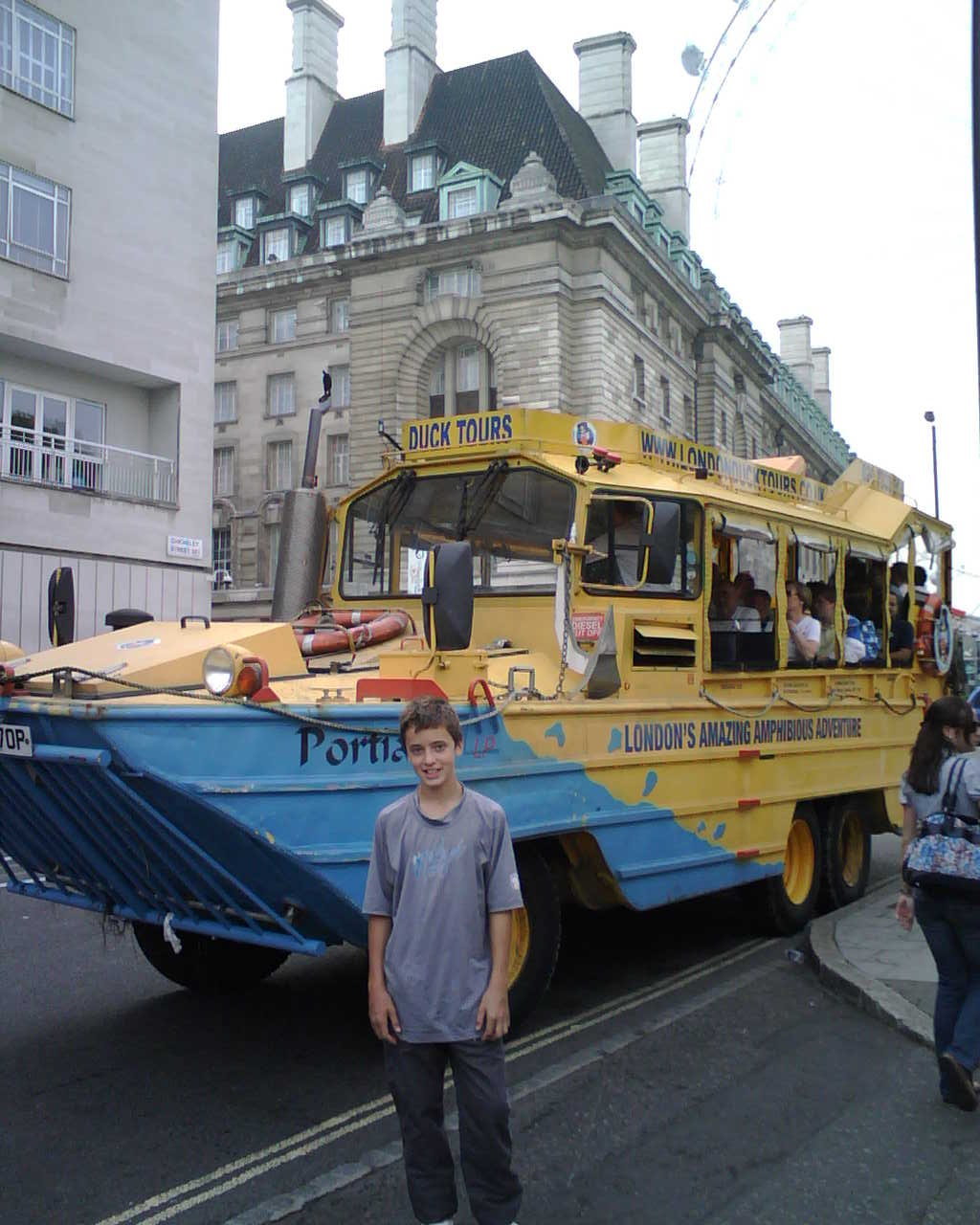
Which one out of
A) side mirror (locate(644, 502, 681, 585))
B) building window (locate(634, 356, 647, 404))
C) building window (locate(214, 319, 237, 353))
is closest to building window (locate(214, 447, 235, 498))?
building window (locate(214, 319, 237, 353))

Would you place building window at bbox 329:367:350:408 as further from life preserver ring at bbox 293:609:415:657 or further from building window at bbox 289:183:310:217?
life preserver ring at bbox 293:609:415:657

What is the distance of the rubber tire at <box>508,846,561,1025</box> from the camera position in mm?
5359

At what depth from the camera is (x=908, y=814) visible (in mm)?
5223

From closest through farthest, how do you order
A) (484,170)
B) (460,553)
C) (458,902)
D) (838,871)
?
(458,902) → (460,553) → (838,871) → (484,170)

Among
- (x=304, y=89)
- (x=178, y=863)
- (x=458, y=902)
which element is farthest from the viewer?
(x=304, y=89)

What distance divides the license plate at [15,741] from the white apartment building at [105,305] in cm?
1476

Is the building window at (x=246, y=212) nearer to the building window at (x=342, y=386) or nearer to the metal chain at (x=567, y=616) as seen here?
the building window at (x=342, y=386)

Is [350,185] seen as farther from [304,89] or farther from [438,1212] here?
[438,1212]

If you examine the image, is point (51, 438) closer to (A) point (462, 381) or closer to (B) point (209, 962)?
(B) point (209, 962)

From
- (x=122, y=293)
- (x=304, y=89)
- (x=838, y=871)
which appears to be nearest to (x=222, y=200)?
(x=304, y=89)

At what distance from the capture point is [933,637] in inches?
366

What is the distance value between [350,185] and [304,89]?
6.12 meters

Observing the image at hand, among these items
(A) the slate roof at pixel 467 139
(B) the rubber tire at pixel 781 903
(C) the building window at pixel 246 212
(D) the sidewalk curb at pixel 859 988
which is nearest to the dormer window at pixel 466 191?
(A) the slate roof at pixel 467 139

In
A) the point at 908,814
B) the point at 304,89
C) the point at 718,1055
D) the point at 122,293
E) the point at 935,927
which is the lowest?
the point at 718,1055
